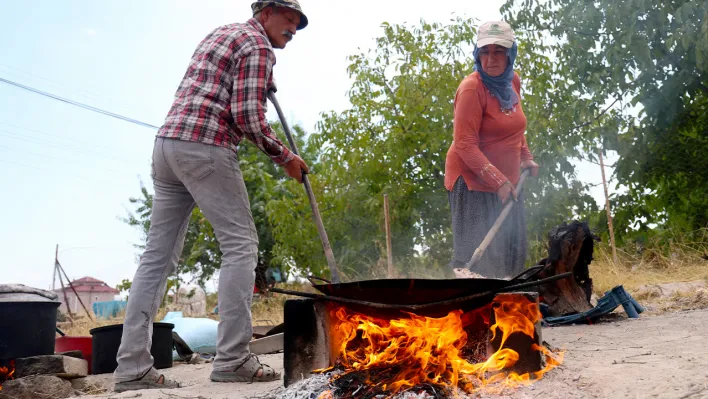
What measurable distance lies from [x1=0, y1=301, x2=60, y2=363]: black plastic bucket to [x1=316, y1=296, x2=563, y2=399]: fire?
8.35ft

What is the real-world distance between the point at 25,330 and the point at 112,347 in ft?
1.95

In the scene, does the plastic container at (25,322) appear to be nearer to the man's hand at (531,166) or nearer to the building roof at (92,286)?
the man's hand at (531,166)

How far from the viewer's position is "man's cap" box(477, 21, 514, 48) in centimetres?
418

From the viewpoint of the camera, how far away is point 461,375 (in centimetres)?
239

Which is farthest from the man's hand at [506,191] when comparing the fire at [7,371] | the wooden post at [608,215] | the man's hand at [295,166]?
the wooden post at [608,215]

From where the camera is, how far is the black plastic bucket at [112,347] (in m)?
4.52

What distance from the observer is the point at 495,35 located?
13.8 ft

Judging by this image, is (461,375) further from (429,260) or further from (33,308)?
(429,260)

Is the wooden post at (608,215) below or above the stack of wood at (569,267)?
above

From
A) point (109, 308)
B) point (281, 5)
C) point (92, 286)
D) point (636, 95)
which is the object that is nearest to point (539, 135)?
point (636, 95)

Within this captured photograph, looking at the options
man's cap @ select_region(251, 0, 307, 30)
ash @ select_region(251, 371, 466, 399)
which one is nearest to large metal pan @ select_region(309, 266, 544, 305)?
ash @ select_region(251, 371, 466, 399)

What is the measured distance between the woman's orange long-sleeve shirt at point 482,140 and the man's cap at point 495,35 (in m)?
0.25

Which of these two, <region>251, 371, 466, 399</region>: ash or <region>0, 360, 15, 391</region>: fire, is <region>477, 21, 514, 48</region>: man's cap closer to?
<region>251, 371, 466, 399</region>: ash

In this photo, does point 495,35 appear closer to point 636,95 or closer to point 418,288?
point 418,288
